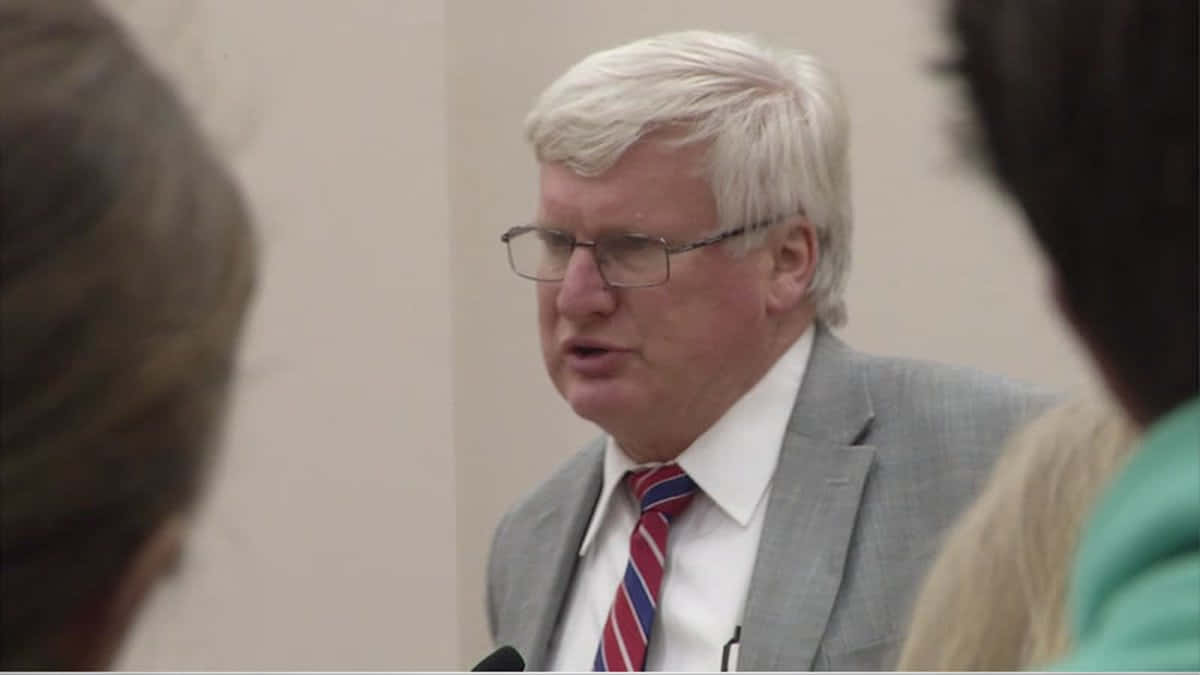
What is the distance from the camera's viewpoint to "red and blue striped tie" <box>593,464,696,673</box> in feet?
6.45

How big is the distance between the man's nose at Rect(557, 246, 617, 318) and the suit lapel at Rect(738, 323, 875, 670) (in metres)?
0.27

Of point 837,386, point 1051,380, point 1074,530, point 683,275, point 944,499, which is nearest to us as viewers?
point 1074,530

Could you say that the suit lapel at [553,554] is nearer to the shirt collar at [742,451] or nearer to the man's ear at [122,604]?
the shirt collar at [742,451]

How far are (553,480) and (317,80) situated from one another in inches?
56.8

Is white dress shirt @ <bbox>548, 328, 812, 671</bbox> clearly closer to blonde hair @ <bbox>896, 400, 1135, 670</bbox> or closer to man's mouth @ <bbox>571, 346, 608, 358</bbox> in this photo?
man's mouth @ <bbox>571, 346, 608, 358</bbox>

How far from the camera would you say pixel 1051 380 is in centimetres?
275

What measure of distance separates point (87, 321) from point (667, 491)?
1.54m

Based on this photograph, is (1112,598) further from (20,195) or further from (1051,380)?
(1051,380)

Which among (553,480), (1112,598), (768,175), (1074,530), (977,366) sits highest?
(1112,598)

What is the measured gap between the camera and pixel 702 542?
6.66 feet

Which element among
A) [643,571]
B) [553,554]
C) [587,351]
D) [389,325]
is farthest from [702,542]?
[389,325]

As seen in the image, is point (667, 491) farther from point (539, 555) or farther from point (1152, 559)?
point (1152, 559)

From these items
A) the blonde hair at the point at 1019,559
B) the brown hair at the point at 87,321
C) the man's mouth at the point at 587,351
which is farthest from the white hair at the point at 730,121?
the brown hair at the point at 87,321

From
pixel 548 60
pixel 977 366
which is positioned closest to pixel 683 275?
pixel 977 366
